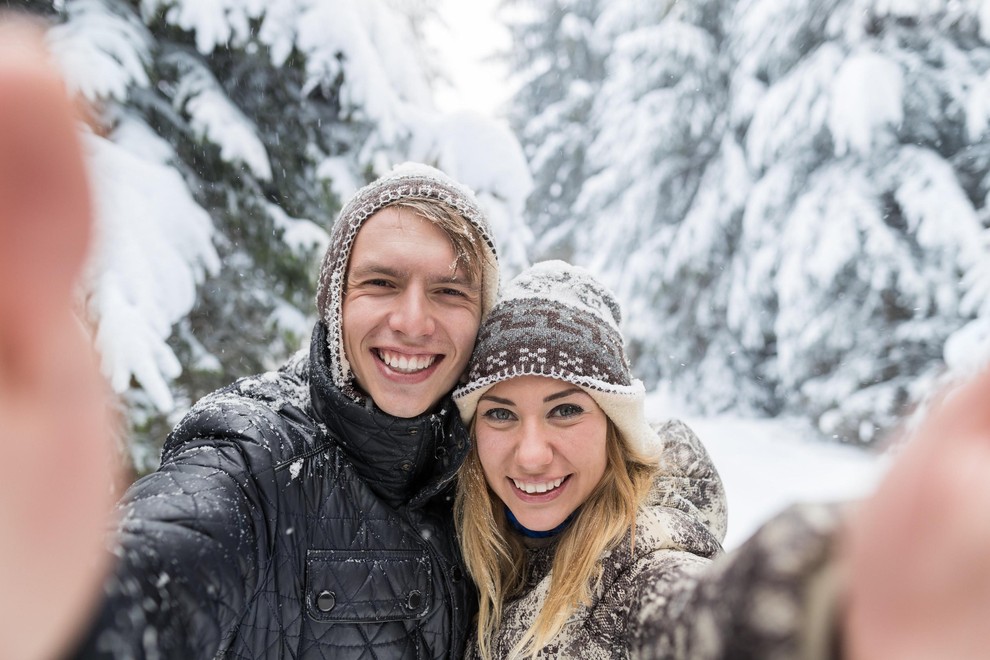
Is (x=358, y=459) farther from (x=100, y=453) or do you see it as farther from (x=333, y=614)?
(x=100, y=453)

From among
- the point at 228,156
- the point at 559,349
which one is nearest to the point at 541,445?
the point at 559,349

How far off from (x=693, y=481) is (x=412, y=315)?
4.05 ft

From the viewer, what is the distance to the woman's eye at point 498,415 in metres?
1.91

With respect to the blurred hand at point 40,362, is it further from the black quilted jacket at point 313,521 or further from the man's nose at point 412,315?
the man's nose at point 412,315

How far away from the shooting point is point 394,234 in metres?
1.74

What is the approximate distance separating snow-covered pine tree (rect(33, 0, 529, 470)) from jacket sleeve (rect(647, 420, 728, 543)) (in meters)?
2.24

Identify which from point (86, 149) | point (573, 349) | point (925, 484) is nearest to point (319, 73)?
point (573, 349)

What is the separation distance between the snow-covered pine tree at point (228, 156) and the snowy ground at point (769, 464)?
401 centimetres

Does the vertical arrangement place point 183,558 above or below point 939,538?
below

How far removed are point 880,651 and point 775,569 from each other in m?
0.11

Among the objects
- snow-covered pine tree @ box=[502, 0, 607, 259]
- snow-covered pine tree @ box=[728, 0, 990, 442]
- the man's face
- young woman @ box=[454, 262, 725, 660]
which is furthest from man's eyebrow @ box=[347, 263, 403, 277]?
snow-covered pine tree @ box=[502, 0, 607, 259]

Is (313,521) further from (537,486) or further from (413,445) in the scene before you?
(537,486)

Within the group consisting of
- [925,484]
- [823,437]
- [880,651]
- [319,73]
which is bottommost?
[823,437]

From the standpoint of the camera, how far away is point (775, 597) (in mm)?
495
